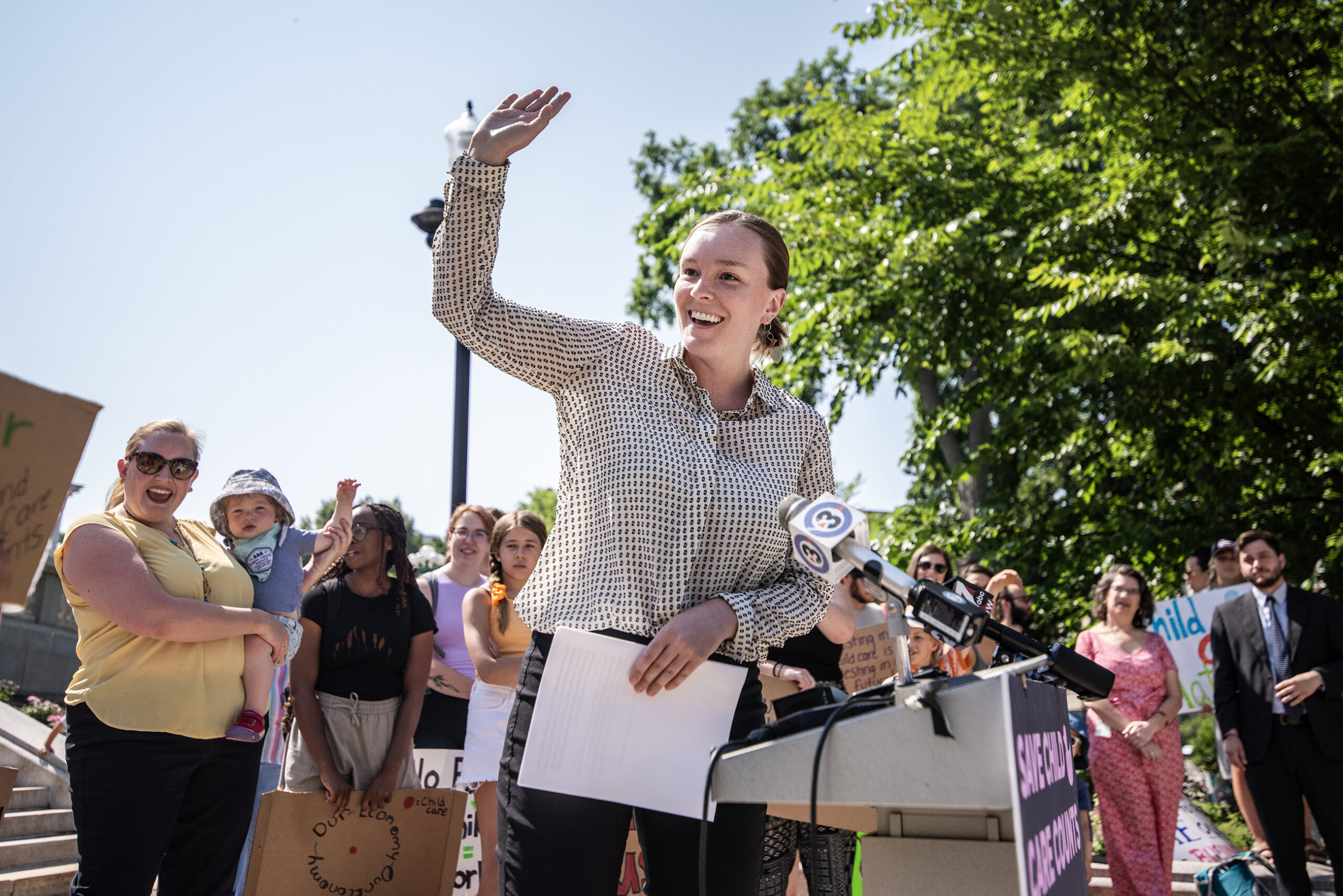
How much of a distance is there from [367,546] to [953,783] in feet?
13.4

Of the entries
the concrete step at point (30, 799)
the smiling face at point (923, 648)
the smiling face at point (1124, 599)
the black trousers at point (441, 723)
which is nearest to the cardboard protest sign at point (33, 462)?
the black trousers at point (441, 723)

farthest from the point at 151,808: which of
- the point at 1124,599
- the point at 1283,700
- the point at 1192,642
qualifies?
the point at 1192,642

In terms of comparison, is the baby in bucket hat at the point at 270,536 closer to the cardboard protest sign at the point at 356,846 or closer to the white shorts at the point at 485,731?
the cardboard protest sign at the point at 356,846

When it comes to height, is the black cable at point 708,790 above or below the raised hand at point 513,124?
below

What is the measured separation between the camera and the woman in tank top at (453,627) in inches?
224

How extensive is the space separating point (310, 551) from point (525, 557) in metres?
1.14

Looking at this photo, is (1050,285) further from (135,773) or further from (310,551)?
(135,773)

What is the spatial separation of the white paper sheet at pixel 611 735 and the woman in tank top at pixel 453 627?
134 inches

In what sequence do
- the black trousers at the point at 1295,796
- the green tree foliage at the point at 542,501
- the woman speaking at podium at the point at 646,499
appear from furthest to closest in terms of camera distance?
the green tree foliage at the point at 542,501 → the black trousers at the point at 1295,796 → the woman speaking at podium at the point at 646,499

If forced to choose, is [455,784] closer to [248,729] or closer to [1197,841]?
[248,729]

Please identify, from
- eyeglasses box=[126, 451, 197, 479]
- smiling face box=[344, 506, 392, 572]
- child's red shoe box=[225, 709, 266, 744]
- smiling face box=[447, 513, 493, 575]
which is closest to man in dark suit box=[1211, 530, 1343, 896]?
smiling face box=[447, 513, 493, 575]

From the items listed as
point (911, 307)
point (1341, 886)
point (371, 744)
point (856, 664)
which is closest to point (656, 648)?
point (371, 744)

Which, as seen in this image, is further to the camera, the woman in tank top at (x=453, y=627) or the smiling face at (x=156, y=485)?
the woman in tank top at (x=453, y=627)

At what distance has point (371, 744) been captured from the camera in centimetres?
464
